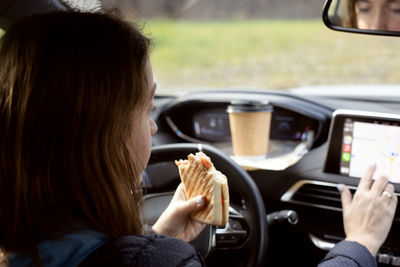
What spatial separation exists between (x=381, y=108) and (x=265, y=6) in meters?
12.0

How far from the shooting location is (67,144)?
106cm

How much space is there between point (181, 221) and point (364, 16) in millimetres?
1209

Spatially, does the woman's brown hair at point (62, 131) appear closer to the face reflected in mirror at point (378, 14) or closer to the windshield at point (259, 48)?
the face reflected in mirror at point (378, 14)

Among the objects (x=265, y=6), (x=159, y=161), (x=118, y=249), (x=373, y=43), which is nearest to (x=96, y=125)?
(x=118, y=249)

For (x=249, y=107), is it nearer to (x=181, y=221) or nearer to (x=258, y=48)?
(x=181, y=221)

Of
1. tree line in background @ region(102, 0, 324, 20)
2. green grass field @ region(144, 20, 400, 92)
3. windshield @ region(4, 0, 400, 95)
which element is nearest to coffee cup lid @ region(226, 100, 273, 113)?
windshield @ region(4, 0, 400, 95)

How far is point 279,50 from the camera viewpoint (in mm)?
10352

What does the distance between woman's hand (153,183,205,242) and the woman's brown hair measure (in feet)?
1.69

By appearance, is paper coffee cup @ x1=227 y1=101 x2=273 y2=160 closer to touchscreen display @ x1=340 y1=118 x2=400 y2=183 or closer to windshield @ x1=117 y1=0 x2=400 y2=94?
touchscreen display @ x1=340 y1=118 x2=400 y2=183

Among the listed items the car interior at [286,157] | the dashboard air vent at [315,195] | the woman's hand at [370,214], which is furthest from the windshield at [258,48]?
the woman's hand at [370,214]

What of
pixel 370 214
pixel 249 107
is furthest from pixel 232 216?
pixel 249 107

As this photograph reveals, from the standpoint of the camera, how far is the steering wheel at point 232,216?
2145mm

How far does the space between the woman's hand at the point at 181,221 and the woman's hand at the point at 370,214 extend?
25.0 inches

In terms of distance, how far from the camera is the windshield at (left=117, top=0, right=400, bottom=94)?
25.2ft
